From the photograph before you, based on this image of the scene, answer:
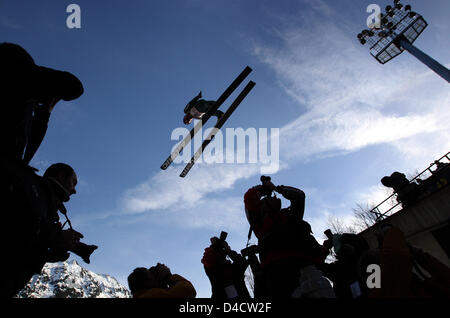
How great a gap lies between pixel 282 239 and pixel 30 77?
2.83 m

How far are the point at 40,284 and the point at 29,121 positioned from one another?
268 m

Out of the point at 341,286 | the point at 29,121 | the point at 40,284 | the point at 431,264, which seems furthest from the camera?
the point at 40,284

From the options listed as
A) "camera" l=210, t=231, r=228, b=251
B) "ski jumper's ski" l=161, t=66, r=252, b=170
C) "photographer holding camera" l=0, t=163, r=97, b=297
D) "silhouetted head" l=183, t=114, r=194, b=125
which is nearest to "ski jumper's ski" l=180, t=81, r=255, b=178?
"ski jumper's ski" l=161, t=66, r=252, b=170

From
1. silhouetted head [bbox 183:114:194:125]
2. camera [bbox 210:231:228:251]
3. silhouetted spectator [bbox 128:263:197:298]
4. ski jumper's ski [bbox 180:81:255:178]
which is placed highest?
silhouetted head [bbox 183:114:194:125]

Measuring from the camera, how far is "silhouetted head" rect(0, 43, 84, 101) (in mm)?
1369

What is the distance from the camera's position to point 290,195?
10.6ft

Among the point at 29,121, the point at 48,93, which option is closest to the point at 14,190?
the point at 29,121

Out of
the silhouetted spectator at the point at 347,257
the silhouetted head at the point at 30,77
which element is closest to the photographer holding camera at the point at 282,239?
the silhouetted spectator at the point at 347,257

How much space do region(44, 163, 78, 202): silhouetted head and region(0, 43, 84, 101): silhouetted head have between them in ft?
2.09

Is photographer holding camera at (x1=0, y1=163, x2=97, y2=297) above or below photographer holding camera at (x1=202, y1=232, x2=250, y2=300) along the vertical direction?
below

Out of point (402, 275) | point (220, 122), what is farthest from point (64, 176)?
point (220, 122)

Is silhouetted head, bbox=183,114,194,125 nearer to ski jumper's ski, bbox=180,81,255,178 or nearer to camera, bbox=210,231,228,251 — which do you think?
ski jumper's ski, bbox=180,81,255,178
